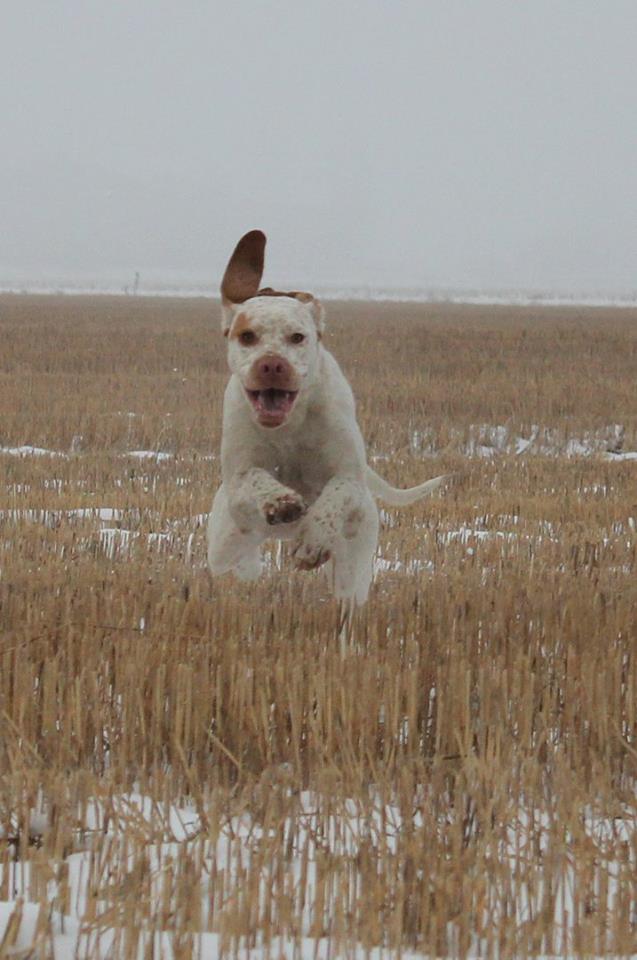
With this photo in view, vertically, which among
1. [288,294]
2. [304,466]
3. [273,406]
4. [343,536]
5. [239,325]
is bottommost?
[343,536]

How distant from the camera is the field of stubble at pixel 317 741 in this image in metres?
3.00

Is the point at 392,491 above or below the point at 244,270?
below

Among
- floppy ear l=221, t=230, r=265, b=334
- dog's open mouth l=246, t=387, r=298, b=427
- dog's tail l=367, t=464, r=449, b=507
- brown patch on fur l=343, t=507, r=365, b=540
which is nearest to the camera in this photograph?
dog's open mouth l=246, t=387, r=298, b=427

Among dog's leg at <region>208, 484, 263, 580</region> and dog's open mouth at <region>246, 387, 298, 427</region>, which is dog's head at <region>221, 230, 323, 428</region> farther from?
dog's leg at <region>208, 484, 263, 580</region>

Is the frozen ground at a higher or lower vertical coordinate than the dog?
lower

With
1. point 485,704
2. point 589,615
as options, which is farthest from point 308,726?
point 589,615

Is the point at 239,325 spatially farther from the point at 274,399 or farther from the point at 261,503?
the point at 261,503

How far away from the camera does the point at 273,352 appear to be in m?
5.26

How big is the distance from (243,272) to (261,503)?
1.05 m

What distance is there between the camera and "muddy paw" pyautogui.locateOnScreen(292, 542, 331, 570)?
212 inches

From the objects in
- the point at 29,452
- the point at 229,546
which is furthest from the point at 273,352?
the point at 29,452

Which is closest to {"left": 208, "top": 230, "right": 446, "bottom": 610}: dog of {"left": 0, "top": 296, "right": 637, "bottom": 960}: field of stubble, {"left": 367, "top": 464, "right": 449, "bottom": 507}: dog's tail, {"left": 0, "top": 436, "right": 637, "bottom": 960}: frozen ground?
{"left": 0, "top": 296, "right": 637, "bottom": 960}: field of stubble

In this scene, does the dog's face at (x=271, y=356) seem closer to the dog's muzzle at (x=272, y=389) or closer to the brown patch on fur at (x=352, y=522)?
the dog's muzzle at (x=272, y=389)

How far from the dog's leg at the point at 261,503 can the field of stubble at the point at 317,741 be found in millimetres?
423
